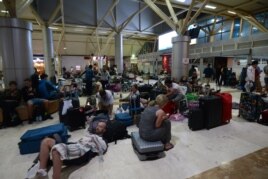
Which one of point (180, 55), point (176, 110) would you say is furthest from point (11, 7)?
point (180, 55)

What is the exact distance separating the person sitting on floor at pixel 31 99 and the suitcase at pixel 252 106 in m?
5.63

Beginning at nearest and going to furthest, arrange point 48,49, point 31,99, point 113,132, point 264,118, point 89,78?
point 113,132 < point 264,118 < point 31,99 < point 89,78 < point 48,49

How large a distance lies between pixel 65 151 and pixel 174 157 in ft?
5.75

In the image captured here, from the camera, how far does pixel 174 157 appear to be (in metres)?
2.87

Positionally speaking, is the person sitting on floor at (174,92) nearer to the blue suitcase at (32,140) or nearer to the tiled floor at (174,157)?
the tiled floor at (174,157)

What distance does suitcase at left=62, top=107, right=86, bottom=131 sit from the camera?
4059mm

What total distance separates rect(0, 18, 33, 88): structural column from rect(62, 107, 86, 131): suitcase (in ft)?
8.39

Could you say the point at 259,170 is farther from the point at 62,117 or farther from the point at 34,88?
the point at 34,88

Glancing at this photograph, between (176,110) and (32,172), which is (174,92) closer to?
(176,110)

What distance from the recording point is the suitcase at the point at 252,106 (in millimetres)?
4476

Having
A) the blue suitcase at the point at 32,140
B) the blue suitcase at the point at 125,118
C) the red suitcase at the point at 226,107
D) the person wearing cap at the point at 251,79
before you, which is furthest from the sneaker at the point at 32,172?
the person wearing cap at the point at 251,79

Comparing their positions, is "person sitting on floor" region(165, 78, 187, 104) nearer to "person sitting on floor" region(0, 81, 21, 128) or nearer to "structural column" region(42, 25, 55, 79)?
"person sitting on floor" region(0, 81, 21, 128)

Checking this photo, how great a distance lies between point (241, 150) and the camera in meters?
3.07

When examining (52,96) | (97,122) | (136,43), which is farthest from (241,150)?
(136,43)
